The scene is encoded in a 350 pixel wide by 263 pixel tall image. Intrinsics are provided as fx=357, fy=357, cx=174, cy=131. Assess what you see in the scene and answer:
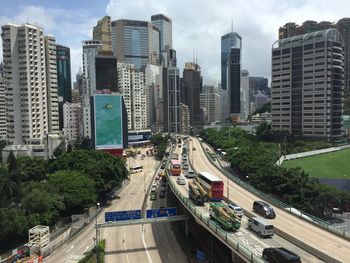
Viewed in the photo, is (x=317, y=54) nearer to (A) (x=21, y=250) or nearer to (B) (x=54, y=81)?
(B) (x=54, y=81)

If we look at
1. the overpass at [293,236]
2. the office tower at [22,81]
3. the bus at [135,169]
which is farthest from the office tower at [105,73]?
the overpass at [293,236]

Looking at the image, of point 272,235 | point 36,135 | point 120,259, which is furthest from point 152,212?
point 36,135

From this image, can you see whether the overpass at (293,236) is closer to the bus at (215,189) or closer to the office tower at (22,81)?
the bus at (215,189)

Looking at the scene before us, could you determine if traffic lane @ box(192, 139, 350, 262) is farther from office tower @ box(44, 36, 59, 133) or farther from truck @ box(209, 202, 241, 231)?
office tower @ box(44, 36, 59, 133)

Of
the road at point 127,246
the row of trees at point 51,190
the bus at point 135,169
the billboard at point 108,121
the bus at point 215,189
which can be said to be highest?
the billboard at point 108,121

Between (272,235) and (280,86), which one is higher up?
(280,86)

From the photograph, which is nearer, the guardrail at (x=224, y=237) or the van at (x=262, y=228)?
the guardrail at (x=224, y=237)

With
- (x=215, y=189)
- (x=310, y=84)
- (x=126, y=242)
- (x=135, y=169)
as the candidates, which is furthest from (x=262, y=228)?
(x=310, y=84)
